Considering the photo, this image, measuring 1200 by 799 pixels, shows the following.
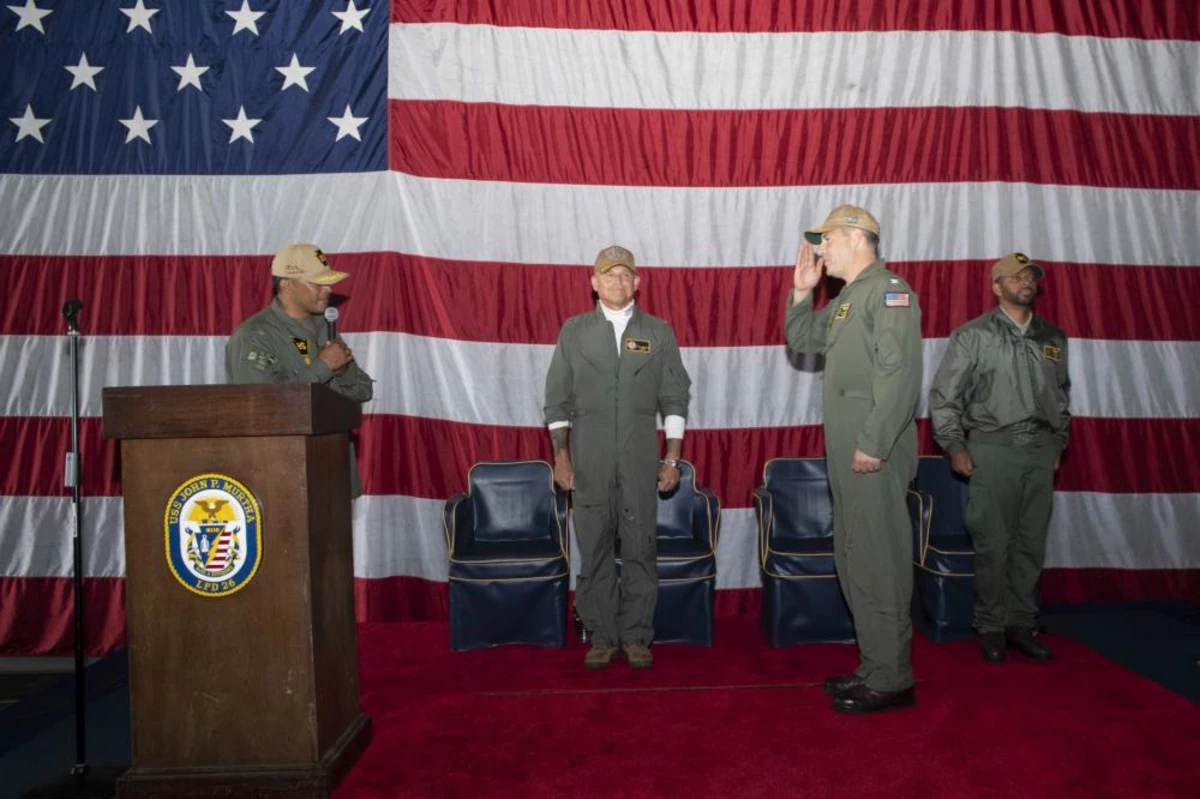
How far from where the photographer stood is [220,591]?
8.04 ft

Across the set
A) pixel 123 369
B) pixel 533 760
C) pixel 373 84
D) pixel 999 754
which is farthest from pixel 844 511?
pixel 123 369

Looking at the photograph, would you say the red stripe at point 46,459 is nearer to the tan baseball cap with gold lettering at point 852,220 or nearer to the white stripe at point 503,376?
the white stripe at point 503,376

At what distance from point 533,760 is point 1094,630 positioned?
2.84m

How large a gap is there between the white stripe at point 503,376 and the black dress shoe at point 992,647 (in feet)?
4.36

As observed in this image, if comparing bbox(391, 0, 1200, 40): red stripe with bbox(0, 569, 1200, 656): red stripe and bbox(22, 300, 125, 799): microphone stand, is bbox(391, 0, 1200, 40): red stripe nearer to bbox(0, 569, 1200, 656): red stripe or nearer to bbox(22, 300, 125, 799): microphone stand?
bbox(22, 300, 125, 799): microphone stand

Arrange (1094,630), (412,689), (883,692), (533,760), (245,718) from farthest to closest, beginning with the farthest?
1. (1094,630)
2. (412,689)
3. (883,692)
4. (533,760)
5. (245,718)

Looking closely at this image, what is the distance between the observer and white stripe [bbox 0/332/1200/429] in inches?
180

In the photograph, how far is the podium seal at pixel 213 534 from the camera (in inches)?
95.9

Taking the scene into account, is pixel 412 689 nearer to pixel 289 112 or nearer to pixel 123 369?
pixel 123 369

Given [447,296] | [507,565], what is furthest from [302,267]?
[507,565]

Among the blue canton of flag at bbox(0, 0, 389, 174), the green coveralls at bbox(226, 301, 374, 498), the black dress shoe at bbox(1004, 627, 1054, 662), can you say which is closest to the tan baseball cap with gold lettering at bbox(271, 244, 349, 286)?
the green coveralls at bbox(226, 301, 374, 498)

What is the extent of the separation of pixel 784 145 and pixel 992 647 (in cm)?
254

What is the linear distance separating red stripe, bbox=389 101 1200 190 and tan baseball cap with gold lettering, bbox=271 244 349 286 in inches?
48.0

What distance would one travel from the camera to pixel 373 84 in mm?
4605
